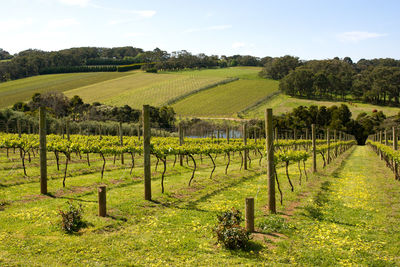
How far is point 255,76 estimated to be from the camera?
378ft

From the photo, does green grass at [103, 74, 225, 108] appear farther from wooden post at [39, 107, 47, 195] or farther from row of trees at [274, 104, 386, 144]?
wooden post at [39, 107, 47, 195]

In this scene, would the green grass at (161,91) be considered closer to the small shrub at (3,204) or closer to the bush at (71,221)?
the small shrub at (3,204)

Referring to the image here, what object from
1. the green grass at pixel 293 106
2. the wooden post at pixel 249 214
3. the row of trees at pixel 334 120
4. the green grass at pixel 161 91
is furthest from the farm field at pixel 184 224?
the green grass at pixel 293 106

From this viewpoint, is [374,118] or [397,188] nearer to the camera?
[397,188]

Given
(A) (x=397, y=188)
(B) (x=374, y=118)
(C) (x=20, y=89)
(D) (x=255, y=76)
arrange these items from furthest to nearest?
1. (D) (x=255, y=76)
2. (C) (x=20, y=89)
3. (B) (x=374, y=118)
4. (A) (x=397, y=188)

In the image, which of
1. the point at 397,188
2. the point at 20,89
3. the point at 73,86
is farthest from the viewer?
the point at 73,86

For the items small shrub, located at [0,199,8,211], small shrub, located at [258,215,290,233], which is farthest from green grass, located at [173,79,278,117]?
small shrub, located at [258,215,290,233]

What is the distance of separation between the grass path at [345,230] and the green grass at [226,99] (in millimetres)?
55570

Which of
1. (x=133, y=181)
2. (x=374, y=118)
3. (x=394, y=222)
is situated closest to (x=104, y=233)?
(x=133, y=181)

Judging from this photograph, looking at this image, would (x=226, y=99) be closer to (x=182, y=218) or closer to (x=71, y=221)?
(x=182, y=218)

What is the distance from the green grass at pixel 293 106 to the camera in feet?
243

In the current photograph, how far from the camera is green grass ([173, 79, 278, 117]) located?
70.3 metres

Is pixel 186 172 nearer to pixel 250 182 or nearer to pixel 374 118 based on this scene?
pixel 250 182

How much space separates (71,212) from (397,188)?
528 inches
